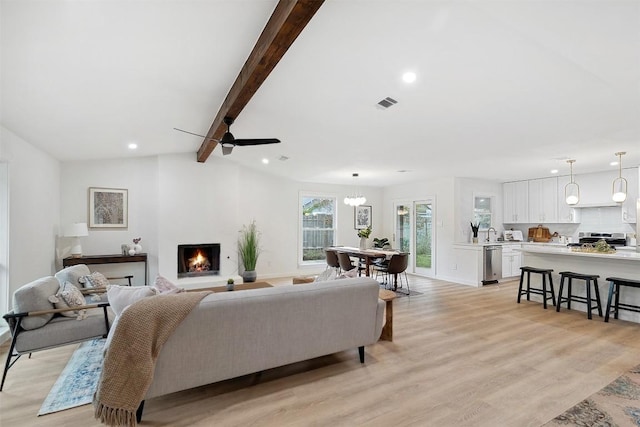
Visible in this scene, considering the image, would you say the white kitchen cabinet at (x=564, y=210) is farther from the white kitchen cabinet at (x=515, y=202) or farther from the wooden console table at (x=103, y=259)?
the wooden console table at (x=103, y=259)

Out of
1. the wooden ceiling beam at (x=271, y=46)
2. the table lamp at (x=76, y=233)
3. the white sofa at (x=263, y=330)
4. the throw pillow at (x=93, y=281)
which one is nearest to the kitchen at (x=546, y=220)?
the white sofa at (x=263, y=330)

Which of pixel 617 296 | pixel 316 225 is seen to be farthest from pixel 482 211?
pixel 316 225

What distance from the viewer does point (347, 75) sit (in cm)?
294

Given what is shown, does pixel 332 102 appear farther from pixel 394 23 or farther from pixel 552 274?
pixel 552 274

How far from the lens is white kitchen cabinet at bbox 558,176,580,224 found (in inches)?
273

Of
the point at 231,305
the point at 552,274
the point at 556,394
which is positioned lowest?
the point at 556,394

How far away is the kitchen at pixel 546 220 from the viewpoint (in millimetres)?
6230

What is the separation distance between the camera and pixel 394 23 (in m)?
2.20

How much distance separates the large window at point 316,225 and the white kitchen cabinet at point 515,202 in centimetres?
455

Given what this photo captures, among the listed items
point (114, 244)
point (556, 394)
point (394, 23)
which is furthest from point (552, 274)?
point (114, 244)

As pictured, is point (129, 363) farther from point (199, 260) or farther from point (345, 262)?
point (199, 260)

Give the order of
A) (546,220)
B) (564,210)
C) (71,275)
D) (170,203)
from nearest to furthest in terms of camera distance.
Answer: (71,275) < (170,203) < (564,210) < (546,220)

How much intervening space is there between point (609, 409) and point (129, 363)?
3.39 metres

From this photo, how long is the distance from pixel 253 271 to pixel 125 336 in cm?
474
